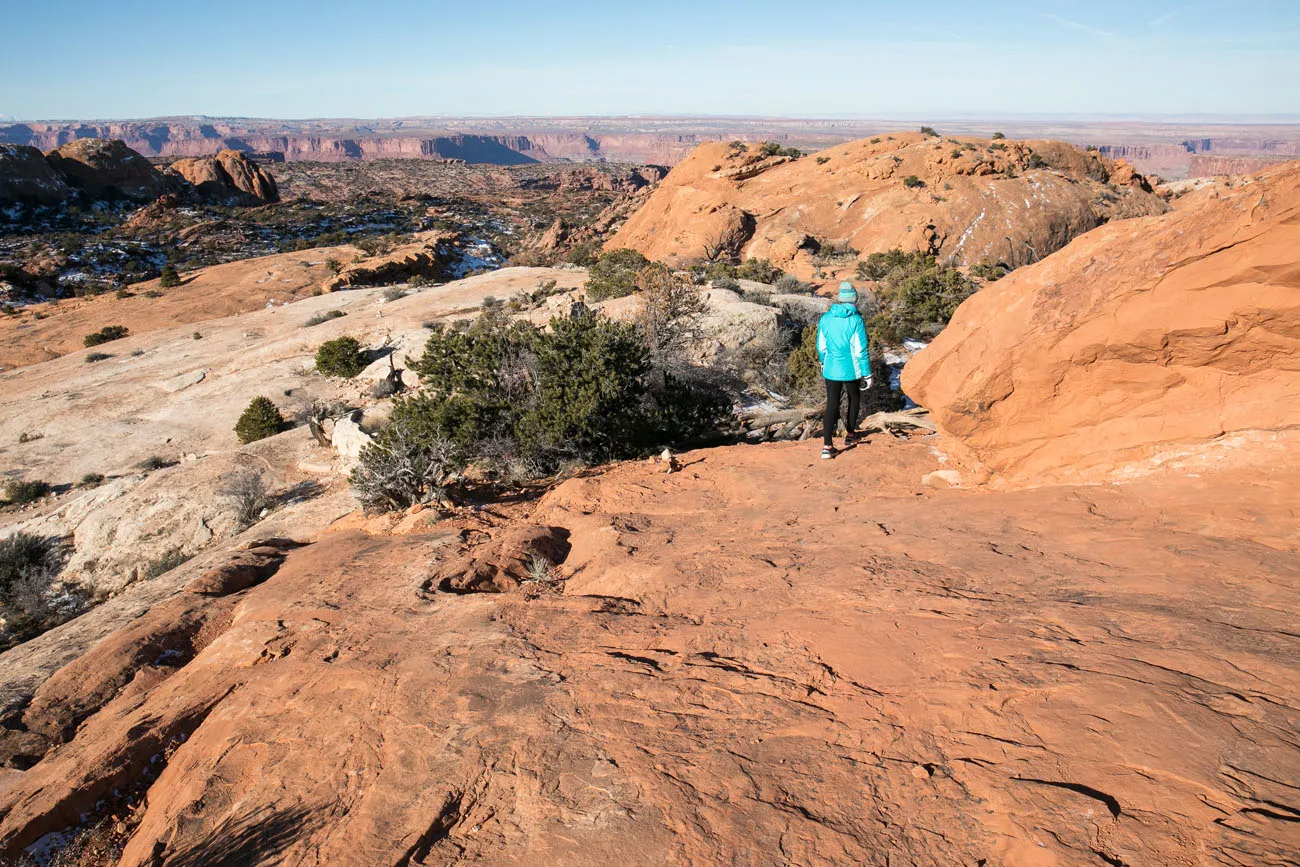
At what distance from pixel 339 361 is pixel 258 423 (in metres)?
3.33

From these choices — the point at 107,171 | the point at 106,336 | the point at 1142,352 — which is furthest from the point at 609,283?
the point at 107,171

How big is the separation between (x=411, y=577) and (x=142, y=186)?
70669 millimetres

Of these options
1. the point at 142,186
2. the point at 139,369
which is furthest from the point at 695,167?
the point at 142,186

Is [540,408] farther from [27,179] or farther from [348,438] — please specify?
[27,179]

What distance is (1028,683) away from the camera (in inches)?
118

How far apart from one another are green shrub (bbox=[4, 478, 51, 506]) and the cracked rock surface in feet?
34.0

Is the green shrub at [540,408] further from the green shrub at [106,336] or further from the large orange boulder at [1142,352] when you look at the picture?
the green shrub at [106,336]

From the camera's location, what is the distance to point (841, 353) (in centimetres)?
716

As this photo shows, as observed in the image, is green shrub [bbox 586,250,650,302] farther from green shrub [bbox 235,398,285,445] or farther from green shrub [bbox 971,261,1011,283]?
green shrub [bbox 971,261,1011,283]

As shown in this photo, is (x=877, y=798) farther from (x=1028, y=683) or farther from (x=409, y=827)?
(x=409, y=827)

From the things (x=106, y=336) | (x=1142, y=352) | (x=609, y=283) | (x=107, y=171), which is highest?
(x=107, y=171)

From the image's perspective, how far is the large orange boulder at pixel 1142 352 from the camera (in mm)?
4449

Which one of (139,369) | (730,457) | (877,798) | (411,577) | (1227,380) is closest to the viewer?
(877,798)

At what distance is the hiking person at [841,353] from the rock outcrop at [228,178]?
69084mm
